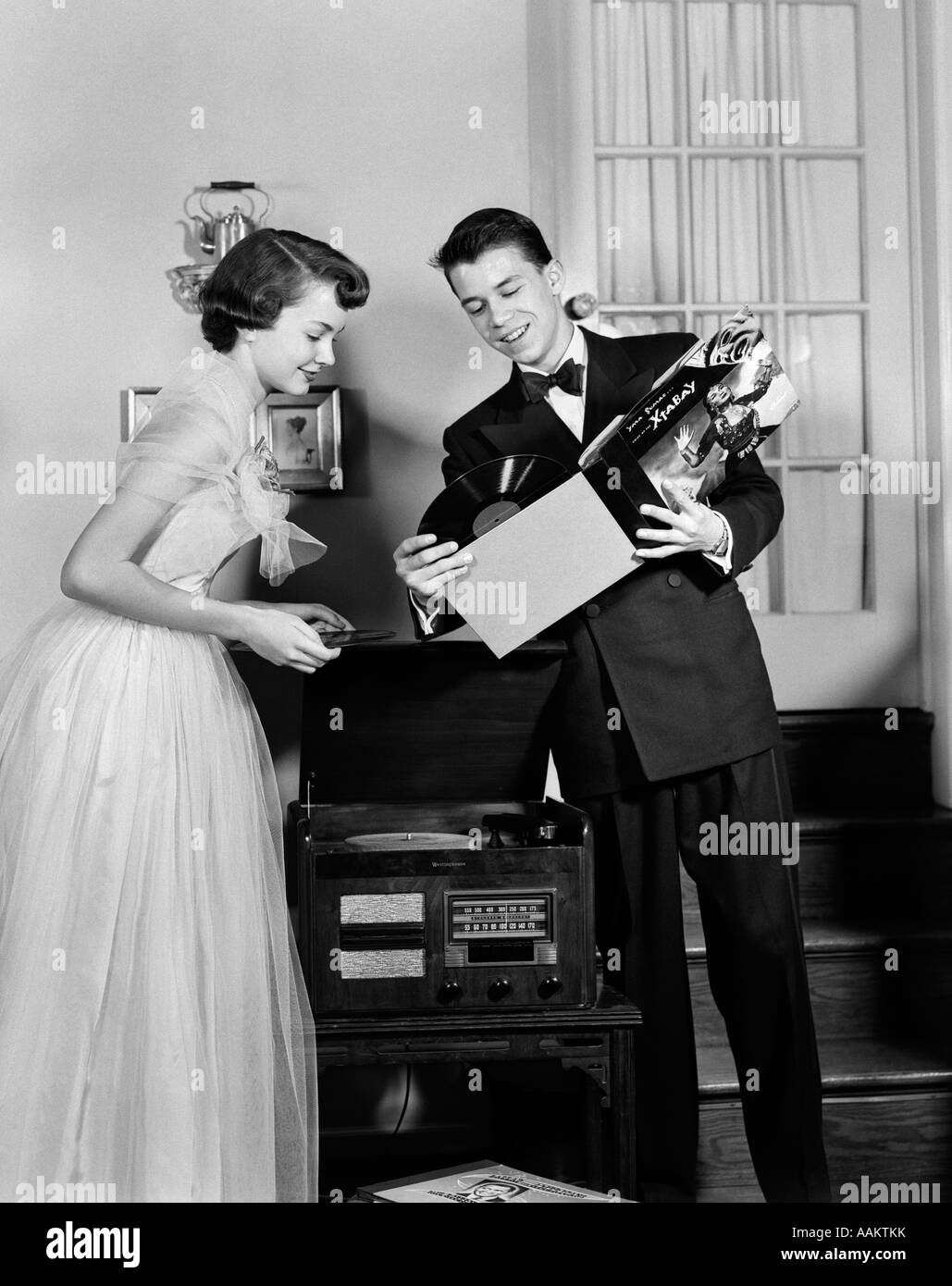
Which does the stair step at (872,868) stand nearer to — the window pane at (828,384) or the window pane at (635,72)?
the window pane at (828,384)

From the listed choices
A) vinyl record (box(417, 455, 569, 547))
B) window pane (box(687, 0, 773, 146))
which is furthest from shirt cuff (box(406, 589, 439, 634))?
window pane (box(687, 0, 773, 146))

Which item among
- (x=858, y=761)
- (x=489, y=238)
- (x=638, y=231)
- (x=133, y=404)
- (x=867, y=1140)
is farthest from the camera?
(x=638, y=231)

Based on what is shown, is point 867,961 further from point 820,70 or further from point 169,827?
point 820,70

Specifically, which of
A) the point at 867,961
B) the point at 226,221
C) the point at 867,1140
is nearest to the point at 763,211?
the point at 226,221

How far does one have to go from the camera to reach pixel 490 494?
224 cm

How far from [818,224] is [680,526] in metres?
1.74

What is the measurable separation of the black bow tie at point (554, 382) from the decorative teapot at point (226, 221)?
94 cm

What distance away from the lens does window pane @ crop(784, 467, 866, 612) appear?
141 inches

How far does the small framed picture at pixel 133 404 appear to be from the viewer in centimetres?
317

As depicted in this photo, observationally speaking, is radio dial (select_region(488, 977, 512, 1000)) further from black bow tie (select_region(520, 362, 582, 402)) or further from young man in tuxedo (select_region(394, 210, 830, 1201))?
black bow tie (select_region(520, 362, 582, 402))

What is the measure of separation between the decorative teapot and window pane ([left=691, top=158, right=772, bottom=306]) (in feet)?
3.80
